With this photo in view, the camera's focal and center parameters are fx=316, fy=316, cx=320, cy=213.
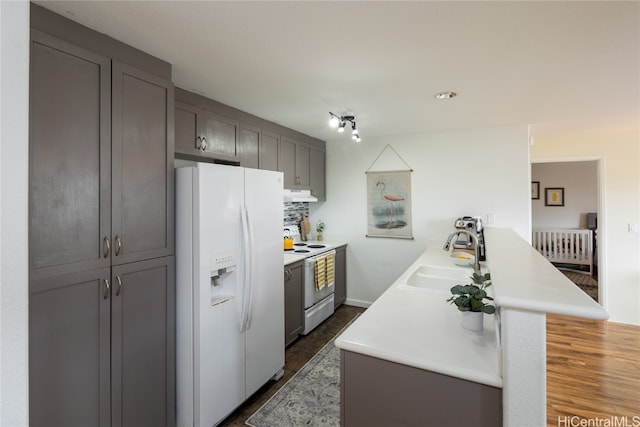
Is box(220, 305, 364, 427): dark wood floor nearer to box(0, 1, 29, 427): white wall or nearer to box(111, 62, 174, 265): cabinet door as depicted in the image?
box(111, 62, 174, 265): cabinet door

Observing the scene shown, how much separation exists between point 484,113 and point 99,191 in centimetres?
310

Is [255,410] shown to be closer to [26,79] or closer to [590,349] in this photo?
[26,79]

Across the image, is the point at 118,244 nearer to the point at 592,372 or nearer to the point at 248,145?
the point at 248,145

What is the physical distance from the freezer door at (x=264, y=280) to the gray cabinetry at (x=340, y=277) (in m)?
1.54

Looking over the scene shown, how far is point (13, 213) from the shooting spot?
0.78 metres

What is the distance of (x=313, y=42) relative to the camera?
1.63 meters

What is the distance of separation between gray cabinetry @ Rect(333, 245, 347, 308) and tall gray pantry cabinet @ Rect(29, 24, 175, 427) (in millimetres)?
2430

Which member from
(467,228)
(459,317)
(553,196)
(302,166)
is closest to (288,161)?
(302,166)

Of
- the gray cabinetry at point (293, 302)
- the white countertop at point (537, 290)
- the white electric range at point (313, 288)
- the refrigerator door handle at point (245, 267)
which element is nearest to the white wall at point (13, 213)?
the white countertop at point (537, 290)

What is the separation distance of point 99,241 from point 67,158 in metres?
0.41

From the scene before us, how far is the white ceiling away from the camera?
137 centimetres

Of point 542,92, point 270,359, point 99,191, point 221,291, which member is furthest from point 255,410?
point 542,92

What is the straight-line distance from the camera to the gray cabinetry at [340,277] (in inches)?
161

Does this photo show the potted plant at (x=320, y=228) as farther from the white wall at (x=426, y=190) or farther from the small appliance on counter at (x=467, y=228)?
the small appliance on counter at (x=467, y=228)
